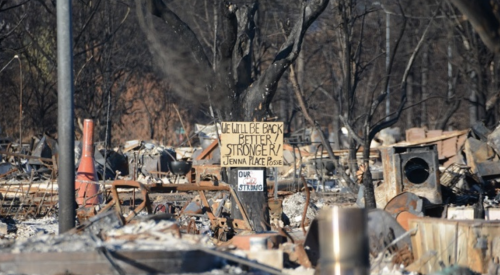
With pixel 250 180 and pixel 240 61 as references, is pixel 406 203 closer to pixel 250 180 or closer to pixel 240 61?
pixel 250 180

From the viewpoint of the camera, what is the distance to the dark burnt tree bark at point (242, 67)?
14354mm

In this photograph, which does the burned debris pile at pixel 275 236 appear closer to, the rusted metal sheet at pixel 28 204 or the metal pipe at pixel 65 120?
the rusted metal sheet at pixel 28 204

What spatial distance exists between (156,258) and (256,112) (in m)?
8.05

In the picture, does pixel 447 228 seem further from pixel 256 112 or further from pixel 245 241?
pixel 256 112

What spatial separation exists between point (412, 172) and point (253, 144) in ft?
11.2

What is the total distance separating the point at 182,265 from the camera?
6812mm

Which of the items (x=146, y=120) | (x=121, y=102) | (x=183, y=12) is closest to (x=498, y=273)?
(x=183, y=12)

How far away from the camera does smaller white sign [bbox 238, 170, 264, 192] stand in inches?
562

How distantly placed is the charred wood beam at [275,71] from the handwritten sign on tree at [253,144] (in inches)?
25.5

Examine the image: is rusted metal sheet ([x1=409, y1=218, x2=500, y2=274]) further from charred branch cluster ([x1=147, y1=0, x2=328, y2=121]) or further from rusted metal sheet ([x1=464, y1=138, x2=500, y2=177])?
rusted metal sheet ([x1=464, y1=138, x2=500, y2=177])

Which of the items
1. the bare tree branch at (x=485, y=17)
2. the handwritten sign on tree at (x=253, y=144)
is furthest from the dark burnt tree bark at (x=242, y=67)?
the bare tree branch at (x=485, y=17)

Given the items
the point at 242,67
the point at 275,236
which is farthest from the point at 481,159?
the point at 275,236

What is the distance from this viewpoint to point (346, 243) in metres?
6.67

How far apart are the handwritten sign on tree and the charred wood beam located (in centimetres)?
65
